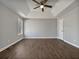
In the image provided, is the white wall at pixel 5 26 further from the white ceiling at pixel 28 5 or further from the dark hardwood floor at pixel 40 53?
the dark hardwood floor at pixel 40 53

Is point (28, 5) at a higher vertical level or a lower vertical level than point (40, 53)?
higher

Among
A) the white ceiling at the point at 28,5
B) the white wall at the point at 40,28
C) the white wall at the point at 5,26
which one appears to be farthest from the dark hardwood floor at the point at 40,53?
the white wall at the point at 40,28

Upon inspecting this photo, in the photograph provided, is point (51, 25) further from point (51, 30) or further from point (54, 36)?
point (54, 36)

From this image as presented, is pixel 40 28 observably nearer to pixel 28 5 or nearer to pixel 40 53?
pixel 28 5

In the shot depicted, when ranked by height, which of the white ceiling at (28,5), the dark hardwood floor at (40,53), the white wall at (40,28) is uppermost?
the white ceiling at (28,5)

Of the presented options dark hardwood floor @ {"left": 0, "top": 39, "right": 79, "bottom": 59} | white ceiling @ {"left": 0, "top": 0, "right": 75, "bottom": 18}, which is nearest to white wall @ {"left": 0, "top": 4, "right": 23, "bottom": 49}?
white ceiling @ {"left": 0, "top": 0, "right": 75, "bottom": 18}

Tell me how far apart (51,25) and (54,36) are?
1322 millimetres

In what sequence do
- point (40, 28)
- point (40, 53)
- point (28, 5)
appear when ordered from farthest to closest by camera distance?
point (40, 28)
point (28, 5)
point (40, 53)

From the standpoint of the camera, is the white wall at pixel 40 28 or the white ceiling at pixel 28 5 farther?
the white wall at pixel 40 28

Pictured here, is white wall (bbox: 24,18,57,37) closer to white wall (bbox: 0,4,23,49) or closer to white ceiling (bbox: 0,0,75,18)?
white ceiling (bbox: 0,0,75,18)

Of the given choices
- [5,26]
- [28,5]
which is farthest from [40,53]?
[28,5]

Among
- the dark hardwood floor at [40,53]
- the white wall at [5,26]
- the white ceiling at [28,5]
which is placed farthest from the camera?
the white ceiling at [28,5]

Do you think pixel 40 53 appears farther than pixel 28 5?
No

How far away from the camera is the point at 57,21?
1115cm
